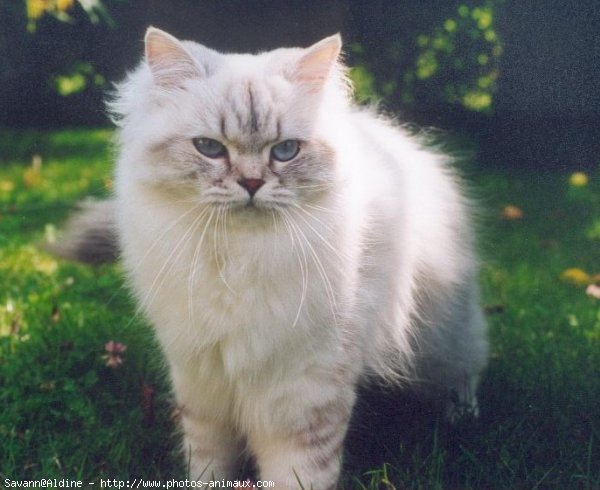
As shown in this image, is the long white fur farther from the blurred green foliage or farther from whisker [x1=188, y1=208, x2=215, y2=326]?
the blurred green foliage

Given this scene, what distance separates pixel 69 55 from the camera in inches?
201

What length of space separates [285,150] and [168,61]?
40 centimetres

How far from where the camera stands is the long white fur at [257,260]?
1.93 m

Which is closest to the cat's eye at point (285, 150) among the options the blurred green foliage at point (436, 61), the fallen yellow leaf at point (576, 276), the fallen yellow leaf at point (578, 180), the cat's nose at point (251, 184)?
the cat's nose at point (251, 184)

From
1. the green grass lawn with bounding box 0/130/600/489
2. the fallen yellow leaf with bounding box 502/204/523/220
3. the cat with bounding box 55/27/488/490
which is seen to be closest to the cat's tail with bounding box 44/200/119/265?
the green grass lawn with bounding box 0/130/600/489

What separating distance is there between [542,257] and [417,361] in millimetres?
1986

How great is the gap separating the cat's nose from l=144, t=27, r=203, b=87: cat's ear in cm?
36

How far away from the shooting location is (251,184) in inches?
72.4

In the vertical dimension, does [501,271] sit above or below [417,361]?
below

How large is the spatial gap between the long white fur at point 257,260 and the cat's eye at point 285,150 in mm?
28

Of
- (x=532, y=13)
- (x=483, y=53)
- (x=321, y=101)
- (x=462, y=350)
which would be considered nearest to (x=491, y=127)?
(x=483, y=53)

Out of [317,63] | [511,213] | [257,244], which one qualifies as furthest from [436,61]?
[257,244]

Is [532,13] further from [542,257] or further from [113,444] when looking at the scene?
[113,444]

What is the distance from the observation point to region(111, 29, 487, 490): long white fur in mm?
1930
